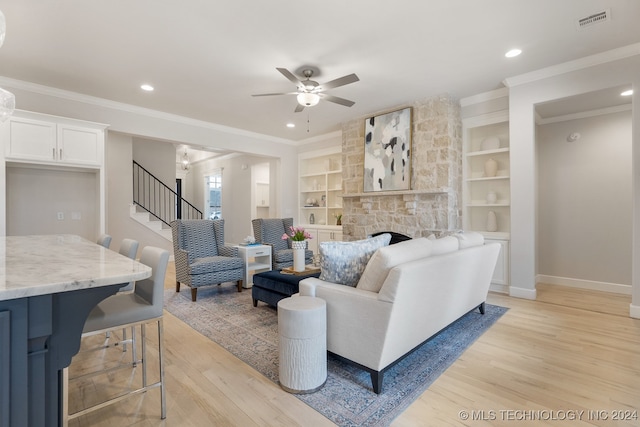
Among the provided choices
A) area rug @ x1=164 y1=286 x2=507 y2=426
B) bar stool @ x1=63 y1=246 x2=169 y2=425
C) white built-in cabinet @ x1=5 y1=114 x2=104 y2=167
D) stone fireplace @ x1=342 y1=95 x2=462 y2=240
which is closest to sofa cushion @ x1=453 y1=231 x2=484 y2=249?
area rug @ x1=164 y1=286 x2=507 y2=426

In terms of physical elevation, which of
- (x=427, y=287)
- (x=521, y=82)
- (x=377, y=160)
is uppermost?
(x=521, y=82)

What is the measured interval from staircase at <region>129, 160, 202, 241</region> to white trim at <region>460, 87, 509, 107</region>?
6.40m

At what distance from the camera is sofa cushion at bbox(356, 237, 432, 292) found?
1.96 meters

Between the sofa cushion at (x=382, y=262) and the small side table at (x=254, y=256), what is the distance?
2706 mm

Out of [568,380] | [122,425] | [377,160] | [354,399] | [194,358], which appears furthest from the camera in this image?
[377,160]

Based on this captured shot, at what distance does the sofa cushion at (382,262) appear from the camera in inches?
77.3

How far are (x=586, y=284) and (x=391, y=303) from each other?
4.42m

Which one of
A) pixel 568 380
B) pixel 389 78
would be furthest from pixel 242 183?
pixel 568 380

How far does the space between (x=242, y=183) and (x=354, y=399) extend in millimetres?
7627

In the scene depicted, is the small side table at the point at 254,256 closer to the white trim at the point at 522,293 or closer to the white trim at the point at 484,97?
the white trim at the point at 522,293

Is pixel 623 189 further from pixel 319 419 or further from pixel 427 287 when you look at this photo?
pixel 319 419

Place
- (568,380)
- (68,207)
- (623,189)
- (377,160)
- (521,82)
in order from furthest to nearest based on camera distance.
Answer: (377,160) → (68,207) → (623,189) → (521,82) → (568,380)

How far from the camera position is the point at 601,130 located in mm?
4320

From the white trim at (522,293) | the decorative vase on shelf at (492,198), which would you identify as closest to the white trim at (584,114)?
the decorative vase on shelf at (492,198)
